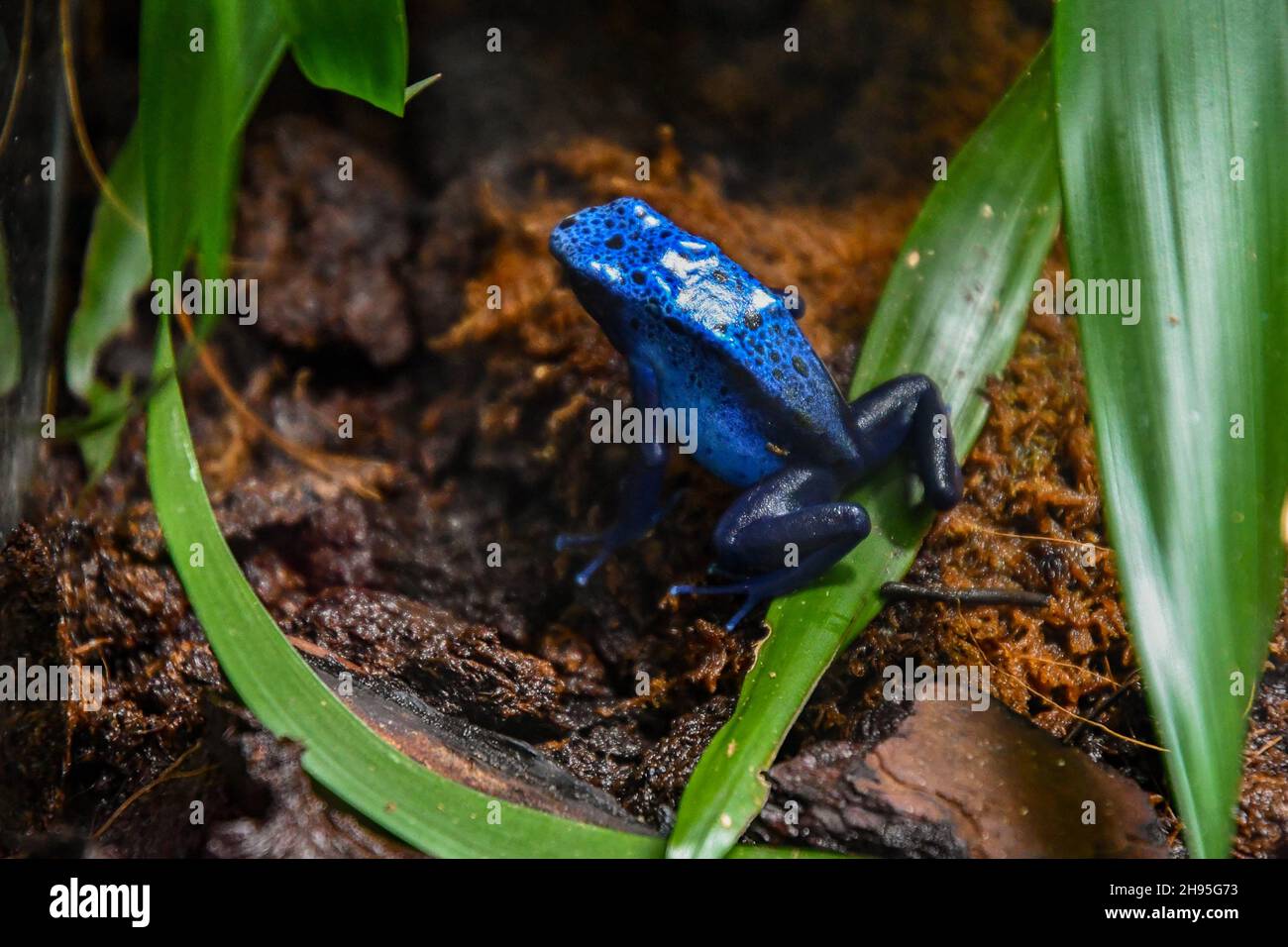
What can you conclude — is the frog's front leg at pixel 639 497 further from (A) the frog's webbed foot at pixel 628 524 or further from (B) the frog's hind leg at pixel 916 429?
(B) the frog's hind leg at pixel 916 429

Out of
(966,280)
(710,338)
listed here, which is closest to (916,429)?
(966,280)

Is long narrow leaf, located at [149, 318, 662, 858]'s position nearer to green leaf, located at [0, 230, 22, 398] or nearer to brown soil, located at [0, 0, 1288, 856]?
brown soil, located at [0, 0, 1288, 856]

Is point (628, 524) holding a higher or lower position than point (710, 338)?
lower

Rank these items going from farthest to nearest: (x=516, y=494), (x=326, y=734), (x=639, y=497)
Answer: (x=516, y=494)
(x=639, y=497)
(x=326, y=734)

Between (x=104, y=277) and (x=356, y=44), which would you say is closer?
(x=356, y=44)

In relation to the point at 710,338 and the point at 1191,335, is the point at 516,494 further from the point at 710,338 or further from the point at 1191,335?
the point at 1191,335

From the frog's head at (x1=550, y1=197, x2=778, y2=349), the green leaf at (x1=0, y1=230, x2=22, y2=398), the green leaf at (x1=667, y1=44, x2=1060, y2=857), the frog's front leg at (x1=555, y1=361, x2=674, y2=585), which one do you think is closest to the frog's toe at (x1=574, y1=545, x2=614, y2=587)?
the frog's front leg at (x1=555, y1=361, x2=674, y2=585)
